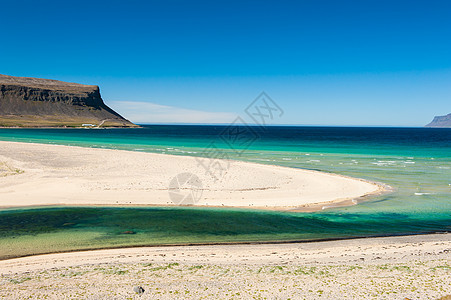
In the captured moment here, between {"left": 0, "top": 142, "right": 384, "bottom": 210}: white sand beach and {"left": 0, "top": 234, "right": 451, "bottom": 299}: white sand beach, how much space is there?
7.24 meters

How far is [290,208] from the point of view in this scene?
1827 centimetres

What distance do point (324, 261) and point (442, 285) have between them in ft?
10.6

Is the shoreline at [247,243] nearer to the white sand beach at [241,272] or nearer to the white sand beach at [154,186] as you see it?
the white sand beach at [241,272]

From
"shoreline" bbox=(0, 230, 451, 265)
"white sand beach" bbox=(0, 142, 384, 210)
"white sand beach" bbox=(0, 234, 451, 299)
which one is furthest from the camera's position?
"white sand beach" bbox=(0, 142, 384, 210)

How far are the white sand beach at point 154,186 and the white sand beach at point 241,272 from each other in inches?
285

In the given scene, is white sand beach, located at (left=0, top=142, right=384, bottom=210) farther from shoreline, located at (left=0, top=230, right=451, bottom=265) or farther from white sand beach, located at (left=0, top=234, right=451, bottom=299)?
white sand beach, located at (left=0, top=234, right=451, bottom=299)

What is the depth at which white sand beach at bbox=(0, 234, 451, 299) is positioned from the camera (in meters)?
7.79

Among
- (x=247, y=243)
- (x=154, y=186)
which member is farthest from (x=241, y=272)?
(x=154, y=186)

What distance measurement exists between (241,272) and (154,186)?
14551 millimetres

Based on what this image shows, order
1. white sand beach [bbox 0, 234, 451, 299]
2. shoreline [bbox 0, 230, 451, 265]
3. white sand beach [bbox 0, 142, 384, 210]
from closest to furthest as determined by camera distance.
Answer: white sand beach [bbox 0, 234, 451, 299] < shoreline [bbox 0, 230, 451, 265] < white sand beach [bbox 0, 142, 384, 210]

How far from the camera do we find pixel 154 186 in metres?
22.7

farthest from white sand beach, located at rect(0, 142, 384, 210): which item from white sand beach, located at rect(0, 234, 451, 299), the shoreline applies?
white sand beach, located at rect(0, 234, 451, 299)

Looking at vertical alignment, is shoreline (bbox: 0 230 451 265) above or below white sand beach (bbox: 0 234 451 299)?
below

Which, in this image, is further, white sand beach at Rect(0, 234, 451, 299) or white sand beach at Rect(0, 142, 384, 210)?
white sand beach at Rect(0, 142, 384, 210)
